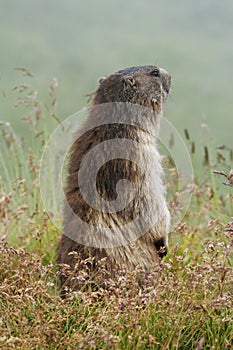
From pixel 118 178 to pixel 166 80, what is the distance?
1017mm

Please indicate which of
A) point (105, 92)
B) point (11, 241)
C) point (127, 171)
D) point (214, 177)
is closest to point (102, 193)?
point (127, 171)

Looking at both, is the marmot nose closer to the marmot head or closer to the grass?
the marmot head

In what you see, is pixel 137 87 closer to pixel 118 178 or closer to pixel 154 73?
pixel 154 73

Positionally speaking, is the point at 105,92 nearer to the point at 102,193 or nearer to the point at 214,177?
the point at 102,193

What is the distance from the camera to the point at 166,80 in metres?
5.68

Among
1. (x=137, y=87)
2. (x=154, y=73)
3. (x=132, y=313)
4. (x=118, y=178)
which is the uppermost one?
(x=154, y=73)

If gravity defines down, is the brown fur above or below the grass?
above

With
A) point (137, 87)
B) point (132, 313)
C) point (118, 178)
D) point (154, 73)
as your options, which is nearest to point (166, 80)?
point (154, 73)

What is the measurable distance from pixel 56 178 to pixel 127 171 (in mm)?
2189

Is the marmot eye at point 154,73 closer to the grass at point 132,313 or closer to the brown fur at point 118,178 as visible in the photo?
the brown fur at point 118,178

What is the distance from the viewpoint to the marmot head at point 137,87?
5453mm

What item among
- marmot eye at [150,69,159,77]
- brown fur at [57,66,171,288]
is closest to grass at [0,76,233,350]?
brown fur at [57,66,171,288]

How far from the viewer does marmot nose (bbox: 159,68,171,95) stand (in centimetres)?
563

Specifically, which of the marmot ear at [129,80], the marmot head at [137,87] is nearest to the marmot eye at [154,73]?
the marmot head at [137,87]
